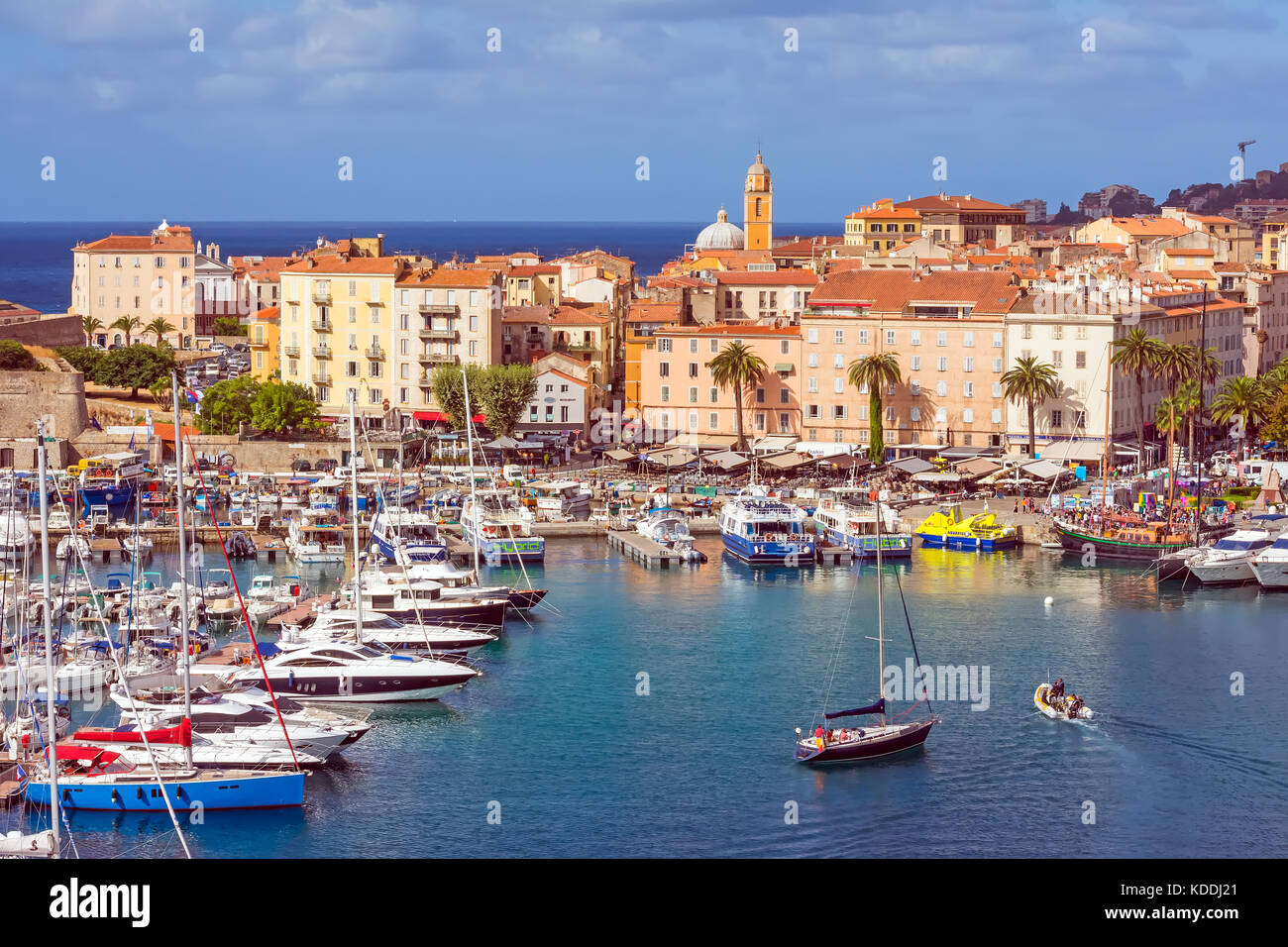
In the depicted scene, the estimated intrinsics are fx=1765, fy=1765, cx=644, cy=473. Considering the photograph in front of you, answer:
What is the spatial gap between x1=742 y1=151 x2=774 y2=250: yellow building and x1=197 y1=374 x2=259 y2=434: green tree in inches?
1497

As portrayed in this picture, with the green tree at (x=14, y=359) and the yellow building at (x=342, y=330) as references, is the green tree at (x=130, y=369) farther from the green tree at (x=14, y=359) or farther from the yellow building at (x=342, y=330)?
the yellow building at (x=342, y=330)

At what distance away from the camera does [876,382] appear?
156 ft

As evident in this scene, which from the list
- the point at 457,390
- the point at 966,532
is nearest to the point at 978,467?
the point at 966,532

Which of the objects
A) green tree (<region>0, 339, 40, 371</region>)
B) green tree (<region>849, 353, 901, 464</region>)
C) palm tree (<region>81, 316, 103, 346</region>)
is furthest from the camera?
palm tree (<region>81, 316, 103, 346</region>)

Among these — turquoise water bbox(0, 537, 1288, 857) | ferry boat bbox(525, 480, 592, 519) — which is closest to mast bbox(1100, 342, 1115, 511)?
turquoise water bbox(0, 537, 1288, 857)

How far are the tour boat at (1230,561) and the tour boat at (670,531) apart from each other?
418 inches

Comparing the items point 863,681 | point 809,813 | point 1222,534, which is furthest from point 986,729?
point 1222,534

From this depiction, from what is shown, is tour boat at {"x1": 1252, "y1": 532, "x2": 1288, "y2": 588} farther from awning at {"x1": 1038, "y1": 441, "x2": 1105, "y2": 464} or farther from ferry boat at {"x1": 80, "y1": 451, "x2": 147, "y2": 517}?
ferry boat at {"x1": 80, "y1": 451, "x2": 147, "y2": 517}

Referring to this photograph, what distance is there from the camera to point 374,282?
5291 cm

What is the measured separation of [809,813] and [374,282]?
35093 mm

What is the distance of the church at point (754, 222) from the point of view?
84.2 metres

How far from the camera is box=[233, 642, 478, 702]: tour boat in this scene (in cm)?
2538
